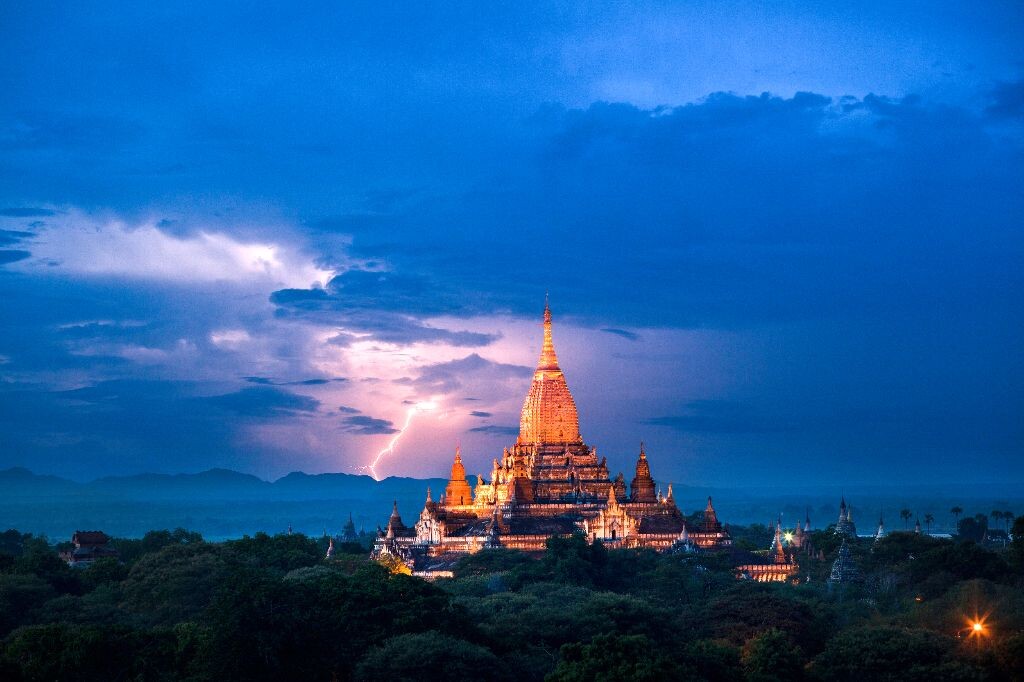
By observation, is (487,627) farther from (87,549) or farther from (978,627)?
(87,549)

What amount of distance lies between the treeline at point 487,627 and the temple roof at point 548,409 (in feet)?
120

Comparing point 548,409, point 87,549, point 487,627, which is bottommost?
point 487,627

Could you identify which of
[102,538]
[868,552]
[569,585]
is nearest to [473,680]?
[569,585]

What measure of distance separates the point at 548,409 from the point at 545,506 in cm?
1285

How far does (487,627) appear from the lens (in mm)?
61344

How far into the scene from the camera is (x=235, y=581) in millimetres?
58062

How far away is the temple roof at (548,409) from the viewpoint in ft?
390

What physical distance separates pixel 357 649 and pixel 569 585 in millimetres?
20288

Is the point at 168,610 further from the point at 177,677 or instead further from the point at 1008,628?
the point at 1008,628

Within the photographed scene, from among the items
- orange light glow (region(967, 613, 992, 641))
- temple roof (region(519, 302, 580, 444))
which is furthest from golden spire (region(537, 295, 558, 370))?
orange light glow (region(967, 613, 992, 641))

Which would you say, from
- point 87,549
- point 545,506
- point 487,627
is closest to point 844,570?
point 545,506

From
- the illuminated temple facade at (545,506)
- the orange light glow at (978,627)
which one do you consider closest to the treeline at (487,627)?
the orange light glow at (978,627)

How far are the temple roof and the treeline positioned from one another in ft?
120

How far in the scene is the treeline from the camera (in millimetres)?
54406
